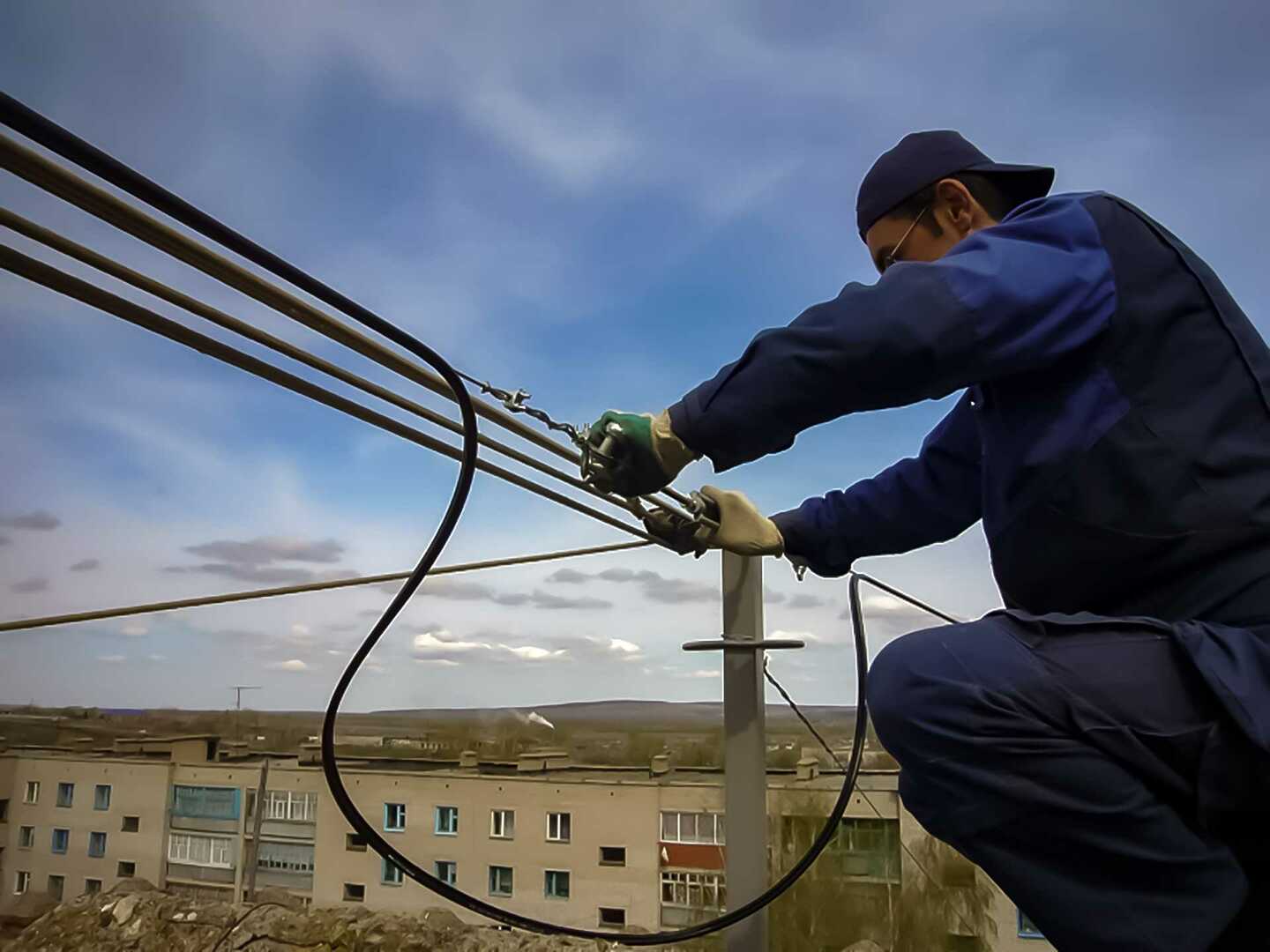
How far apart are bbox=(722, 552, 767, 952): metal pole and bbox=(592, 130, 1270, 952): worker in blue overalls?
0.48m

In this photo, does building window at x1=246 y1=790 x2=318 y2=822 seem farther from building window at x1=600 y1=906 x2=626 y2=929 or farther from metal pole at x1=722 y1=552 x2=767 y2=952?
metal pole at x1=722 y1=552 x2=767 y2=952

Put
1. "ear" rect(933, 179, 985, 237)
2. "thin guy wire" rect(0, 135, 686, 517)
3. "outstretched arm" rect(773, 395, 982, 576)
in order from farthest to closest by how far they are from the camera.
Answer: "outstretched arm" rect(773, 395, 982, 576)
"ear" rect(933, 179, 985, 237)
"thin guy wire" rect(0, 135, 686, 517)

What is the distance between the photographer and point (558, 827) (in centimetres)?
185

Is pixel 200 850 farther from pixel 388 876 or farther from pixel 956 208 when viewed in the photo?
pixel 956 208

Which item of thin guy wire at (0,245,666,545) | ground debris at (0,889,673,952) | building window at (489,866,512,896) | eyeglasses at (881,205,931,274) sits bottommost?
ground debris at (0,889,673,952)

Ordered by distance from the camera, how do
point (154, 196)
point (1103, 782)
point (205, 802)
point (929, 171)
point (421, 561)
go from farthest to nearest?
point (205, 802) < point (929, 171) < point (421, 561) < point (1103, 782) < point (154, 196)

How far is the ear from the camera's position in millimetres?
792

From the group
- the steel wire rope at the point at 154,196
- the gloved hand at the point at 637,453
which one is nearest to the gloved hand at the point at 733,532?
the gloved hand at the point at 637,453

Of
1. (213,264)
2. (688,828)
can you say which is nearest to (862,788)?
(688,828)

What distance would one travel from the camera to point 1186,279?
1.94 feet

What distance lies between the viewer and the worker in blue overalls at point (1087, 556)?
0.51 meters

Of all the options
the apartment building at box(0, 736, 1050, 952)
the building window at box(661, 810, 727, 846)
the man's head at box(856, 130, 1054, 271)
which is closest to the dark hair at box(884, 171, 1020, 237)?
the man's head at box(856, 130, 1054, 271)

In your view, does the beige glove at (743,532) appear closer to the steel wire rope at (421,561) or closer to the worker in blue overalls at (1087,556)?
the steel wire rope at (421,561)

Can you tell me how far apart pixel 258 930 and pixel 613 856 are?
759 mm
